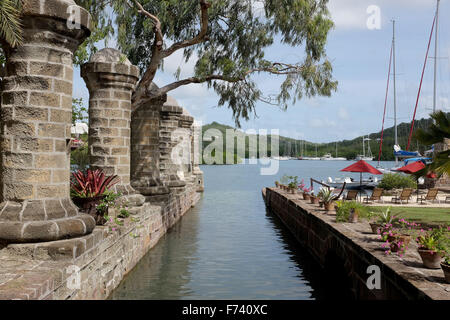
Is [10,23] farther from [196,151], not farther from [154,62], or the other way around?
[196,151]

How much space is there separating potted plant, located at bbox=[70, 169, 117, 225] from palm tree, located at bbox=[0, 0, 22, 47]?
310 cm

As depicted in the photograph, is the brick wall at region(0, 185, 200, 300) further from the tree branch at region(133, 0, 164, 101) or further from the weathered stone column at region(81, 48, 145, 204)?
the tree branch at region(133, 0, 164, 101)

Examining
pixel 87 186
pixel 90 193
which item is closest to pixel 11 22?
pixel 87 186

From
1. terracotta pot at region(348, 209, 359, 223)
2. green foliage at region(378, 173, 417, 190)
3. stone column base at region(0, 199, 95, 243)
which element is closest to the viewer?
stone column base at region(0, 199, 95, 243)

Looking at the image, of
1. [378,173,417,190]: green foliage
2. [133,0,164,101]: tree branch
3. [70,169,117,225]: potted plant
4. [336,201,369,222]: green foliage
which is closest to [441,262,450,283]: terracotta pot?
[336,201,369,222]: green foliage

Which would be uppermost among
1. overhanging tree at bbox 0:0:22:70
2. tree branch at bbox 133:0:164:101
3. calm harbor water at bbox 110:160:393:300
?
tree branch at bbox 133:0:164:101

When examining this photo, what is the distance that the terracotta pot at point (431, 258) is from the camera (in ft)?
21.6

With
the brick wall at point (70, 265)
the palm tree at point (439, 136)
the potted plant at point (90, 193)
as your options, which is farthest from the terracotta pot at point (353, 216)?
the potted plant at point (90, 193)

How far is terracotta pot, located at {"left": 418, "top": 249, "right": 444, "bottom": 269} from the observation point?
259 inches

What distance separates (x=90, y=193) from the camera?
907 cm

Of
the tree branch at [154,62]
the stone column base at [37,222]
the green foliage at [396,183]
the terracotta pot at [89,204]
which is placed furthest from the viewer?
the green foliage at [396,183]

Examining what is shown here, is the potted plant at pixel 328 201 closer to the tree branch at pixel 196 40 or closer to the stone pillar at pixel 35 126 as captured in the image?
the tree branch at pixel 196 40

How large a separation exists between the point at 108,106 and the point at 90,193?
9.14 feet

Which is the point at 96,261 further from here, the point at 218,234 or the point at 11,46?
the point at 218,234
